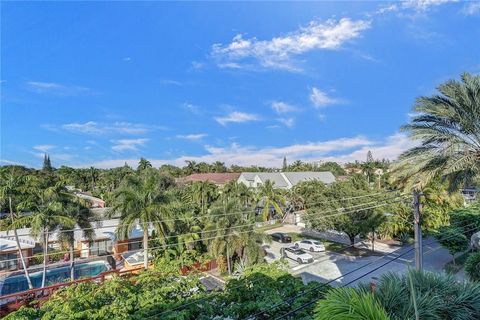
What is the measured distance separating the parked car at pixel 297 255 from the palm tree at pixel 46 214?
1639 centimetres

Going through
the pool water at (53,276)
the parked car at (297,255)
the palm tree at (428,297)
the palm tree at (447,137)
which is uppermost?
the palm tree at (447,137)

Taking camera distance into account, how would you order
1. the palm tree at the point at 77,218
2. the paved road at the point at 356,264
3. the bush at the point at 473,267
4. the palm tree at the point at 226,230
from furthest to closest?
the palm tree at the point at 77,218, the palm tree at the point at 226,230, the paved road at the point at 356,264, the bush at the point at 473,267

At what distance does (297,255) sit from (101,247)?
61.2ft

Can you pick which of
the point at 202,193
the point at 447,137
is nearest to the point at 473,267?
the point at 447,137

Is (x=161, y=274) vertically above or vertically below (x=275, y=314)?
above

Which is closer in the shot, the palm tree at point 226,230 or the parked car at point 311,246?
the palm tree at point 226,230

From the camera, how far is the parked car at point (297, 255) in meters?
25.0

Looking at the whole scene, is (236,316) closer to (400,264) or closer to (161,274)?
(161,274)

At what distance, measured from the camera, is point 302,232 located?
37.7m

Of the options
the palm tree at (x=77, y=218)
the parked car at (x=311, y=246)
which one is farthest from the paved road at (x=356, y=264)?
the palm tree at (x=77, y=218)

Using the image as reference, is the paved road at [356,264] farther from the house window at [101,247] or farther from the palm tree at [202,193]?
the palm tree at [202,193]

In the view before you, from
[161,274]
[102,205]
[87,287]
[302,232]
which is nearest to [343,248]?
[302,232]

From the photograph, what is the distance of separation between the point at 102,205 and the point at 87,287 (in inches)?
1435

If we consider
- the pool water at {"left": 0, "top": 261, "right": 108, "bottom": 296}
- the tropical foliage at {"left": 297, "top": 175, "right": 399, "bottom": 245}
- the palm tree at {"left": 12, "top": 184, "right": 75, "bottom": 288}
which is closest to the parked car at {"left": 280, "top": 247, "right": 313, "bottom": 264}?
the tropical foliage at {"left": 297, "top": 175, "right": 399, "bottom": 245}
